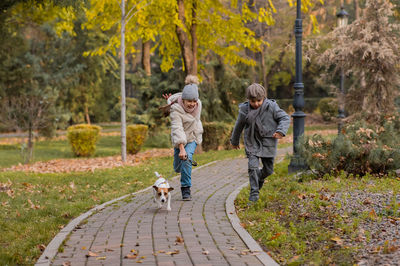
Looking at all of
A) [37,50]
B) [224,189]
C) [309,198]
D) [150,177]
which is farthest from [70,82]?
[309,198]

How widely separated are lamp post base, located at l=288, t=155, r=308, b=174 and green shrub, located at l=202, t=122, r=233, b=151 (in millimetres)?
8643

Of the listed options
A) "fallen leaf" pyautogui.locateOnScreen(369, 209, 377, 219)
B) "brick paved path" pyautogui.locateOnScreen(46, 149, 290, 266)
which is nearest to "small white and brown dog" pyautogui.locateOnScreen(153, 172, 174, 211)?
"brick paved path" pyautogui.locateOnScreen(46, 149, 290, 266)

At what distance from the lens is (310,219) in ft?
20.1

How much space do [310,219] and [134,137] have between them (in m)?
13.4

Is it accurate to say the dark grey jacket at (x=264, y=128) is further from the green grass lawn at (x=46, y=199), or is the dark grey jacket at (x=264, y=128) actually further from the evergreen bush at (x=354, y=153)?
the green grass lawn at (x=46, y=199)

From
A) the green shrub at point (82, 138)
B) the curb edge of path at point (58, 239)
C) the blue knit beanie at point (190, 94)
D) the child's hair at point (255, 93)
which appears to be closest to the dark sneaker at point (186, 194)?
the curb edge of path at point (58, 239)

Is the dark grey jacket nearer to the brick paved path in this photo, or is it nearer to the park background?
the brick paved path

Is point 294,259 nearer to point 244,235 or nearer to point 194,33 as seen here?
point 244,235

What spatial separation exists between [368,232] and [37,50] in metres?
30.9

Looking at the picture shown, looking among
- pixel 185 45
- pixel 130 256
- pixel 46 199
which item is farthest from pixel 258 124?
pixel 185 45

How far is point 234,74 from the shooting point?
21188 millimetres

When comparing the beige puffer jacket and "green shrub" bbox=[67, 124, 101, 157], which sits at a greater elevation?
the beige puffer jacket

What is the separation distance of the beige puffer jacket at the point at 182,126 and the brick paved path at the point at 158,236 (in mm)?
988

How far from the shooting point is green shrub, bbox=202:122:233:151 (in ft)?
61.9
